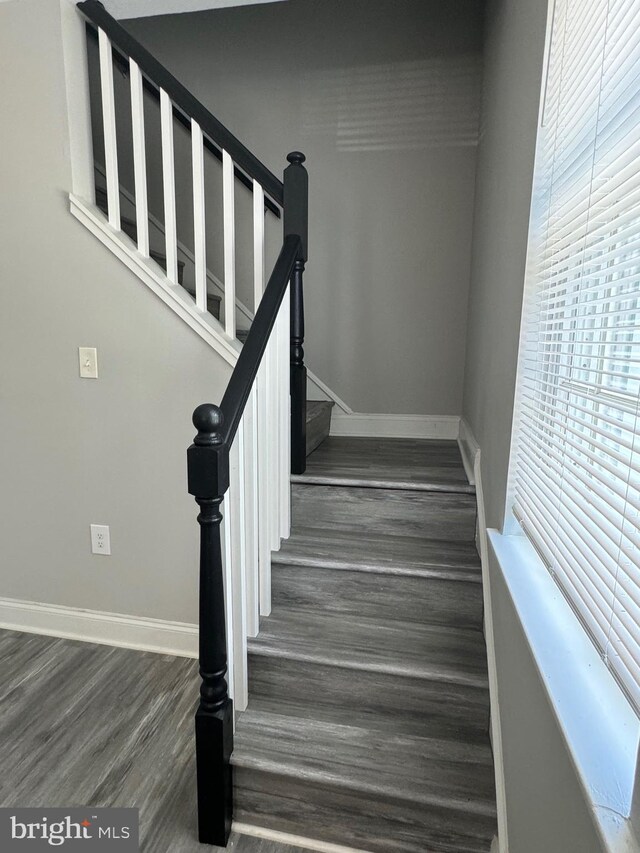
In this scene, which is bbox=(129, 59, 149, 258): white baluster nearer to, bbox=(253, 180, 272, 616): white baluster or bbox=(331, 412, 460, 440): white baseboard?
bbox=(253, 180, 272, 616): white baluster

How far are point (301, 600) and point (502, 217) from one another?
1.48 meters

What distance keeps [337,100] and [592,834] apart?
319 centimetres

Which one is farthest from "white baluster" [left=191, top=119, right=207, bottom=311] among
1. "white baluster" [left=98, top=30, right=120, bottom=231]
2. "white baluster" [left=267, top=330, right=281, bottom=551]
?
"white baluster" [left=267, top=330, right=281, bottom=551]

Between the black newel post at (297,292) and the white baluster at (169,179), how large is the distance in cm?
45

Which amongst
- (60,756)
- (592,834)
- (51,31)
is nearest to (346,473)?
(60,756)

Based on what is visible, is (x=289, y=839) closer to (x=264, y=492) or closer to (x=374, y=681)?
(x=374, y=681)

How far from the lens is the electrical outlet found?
2.27 meters

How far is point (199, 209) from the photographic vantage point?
1994 millimetres

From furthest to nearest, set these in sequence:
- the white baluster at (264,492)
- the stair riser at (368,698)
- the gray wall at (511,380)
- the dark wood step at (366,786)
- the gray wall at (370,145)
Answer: the gray wall at (370,145), the white baluster at (264,492), the stair riser at (368,698), the dark wood step at (366,786), the gray wall at (511,380)

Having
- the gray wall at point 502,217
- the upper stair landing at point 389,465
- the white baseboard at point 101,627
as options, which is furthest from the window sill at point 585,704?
the white baseboard at point 101,627

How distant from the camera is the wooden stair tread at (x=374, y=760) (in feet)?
4.42

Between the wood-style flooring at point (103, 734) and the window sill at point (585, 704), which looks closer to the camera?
the window sill at point (585, 704)

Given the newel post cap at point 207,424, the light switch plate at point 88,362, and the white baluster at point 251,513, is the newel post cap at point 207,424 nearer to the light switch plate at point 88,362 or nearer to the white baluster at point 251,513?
the white baluster at point 251,513

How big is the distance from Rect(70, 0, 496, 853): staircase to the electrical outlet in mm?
Result: 871
